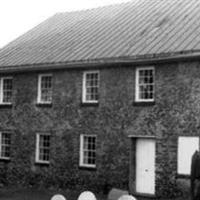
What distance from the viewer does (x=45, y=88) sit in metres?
26.9

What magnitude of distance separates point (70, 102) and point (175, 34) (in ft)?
18.7

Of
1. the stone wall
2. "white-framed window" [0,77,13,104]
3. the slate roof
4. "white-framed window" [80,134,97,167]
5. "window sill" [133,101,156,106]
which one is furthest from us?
"white-framed window" [0,77,13,104]

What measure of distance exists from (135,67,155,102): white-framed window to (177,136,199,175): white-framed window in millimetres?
2291

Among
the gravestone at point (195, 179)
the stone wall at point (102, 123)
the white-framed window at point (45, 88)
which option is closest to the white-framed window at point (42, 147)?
the stone wall at point (102, 123)

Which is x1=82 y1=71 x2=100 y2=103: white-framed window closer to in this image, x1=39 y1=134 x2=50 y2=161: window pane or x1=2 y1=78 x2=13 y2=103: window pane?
x1=39 y1=134 x2=50 y2=161: window pane

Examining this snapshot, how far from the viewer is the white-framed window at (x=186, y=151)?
2108 centimetres

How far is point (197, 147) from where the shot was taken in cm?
2102

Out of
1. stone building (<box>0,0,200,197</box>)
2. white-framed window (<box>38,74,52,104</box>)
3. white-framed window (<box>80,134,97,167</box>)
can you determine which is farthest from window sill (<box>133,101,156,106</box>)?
white-framed window (<box>38,74,52,104</box>)

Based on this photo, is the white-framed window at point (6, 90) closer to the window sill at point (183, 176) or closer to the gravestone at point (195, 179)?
the window sill at point (183, 176)

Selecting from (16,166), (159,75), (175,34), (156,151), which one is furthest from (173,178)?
(16,166)

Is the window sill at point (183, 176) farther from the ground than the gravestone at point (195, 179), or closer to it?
closer to it

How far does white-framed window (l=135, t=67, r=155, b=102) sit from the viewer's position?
22734 mm

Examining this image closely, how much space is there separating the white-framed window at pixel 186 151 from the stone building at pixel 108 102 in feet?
Result: 0.12

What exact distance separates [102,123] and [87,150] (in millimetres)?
1490
